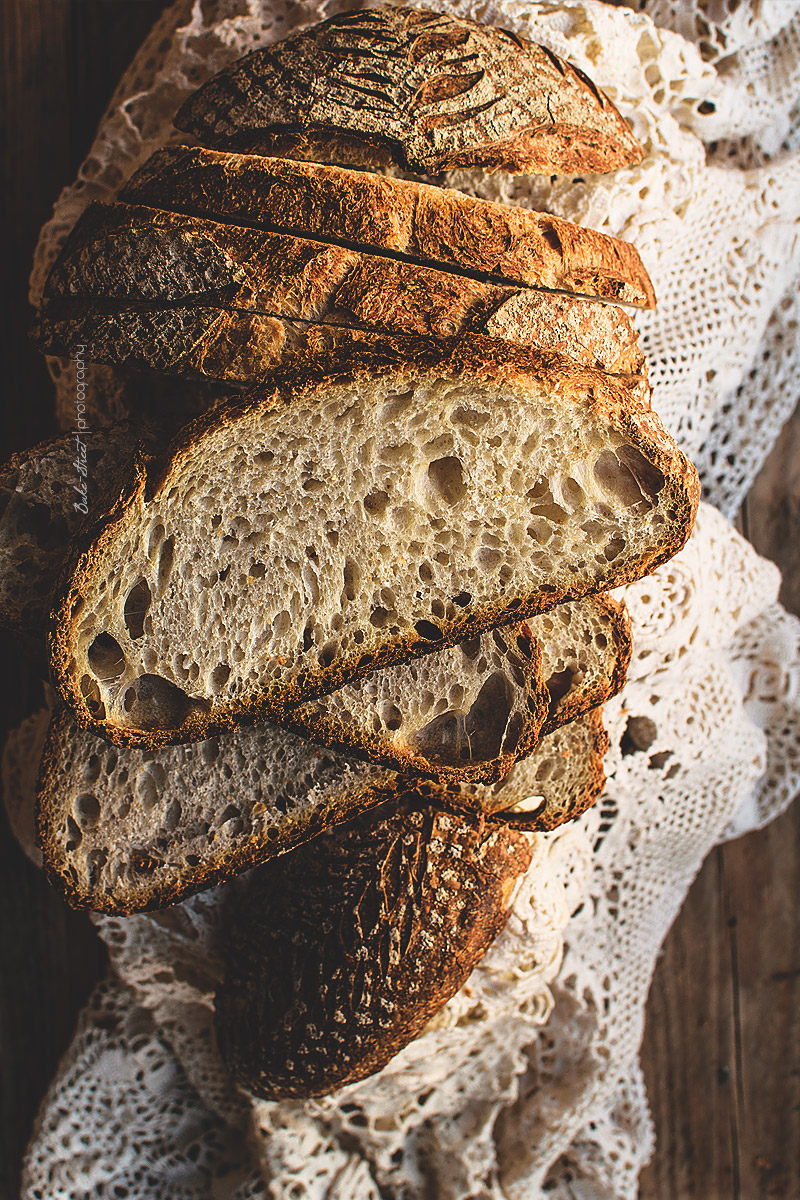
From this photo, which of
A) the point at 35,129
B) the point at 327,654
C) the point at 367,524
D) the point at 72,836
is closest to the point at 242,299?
the point at 367,524

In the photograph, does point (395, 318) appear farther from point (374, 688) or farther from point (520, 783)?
point (520, 783)

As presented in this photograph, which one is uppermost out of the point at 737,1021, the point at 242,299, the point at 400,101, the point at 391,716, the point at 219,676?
the point at 400,101

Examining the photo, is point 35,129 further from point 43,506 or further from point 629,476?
point 629,476

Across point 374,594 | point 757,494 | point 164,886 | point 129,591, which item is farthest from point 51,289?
point 757,494

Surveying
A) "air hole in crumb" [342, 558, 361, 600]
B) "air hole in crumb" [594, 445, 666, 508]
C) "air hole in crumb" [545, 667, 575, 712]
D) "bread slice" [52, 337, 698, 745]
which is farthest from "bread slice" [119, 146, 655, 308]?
"air hole in crumb" [545, 667, 575, 712]

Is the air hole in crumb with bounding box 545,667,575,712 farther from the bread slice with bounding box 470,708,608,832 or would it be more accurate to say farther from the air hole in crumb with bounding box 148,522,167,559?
the air hole in crumb with bounding box 148,522,167,559
